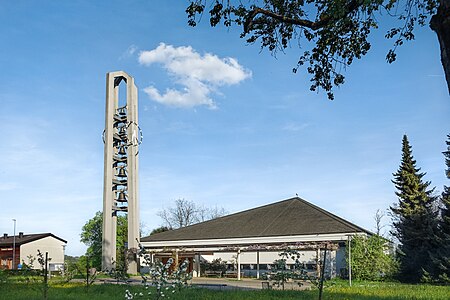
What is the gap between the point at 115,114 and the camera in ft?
132

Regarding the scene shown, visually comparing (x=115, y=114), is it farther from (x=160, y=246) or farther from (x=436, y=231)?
(x=436, y=231)

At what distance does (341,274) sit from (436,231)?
6.82 meters

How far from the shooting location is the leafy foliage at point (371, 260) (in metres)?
30.9

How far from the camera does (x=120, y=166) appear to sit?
40.1m

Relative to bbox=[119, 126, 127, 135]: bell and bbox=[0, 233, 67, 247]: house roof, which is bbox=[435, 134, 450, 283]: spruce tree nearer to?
bbox=[119, 126, 127, 135]: bell

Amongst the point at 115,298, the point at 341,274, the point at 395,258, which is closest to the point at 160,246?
the point at 341,274

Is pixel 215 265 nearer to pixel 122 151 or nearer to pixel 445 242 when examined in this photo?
pixel 122 151

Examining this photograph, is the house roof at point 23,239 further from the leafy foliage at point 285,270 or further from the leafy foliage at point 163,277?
the leafy foliage at point 163,277

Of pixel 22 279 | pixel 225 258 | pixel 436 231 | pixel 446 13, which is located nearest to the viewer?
pixel 446 13

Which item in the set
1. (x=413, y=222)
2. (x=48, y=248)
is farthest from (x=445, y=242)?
(x=48, y=248)

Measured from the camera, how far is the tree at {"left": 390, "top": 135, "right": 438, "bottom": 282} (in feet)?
100

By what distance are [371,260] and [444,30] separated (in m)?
28.0

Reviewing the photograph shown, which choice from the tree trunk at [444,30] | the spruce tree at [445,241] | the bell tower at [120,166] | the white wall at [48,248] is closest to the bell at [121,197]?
the bell tower at [120,166]

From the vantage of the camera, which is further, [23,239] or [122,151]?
[23,239]
